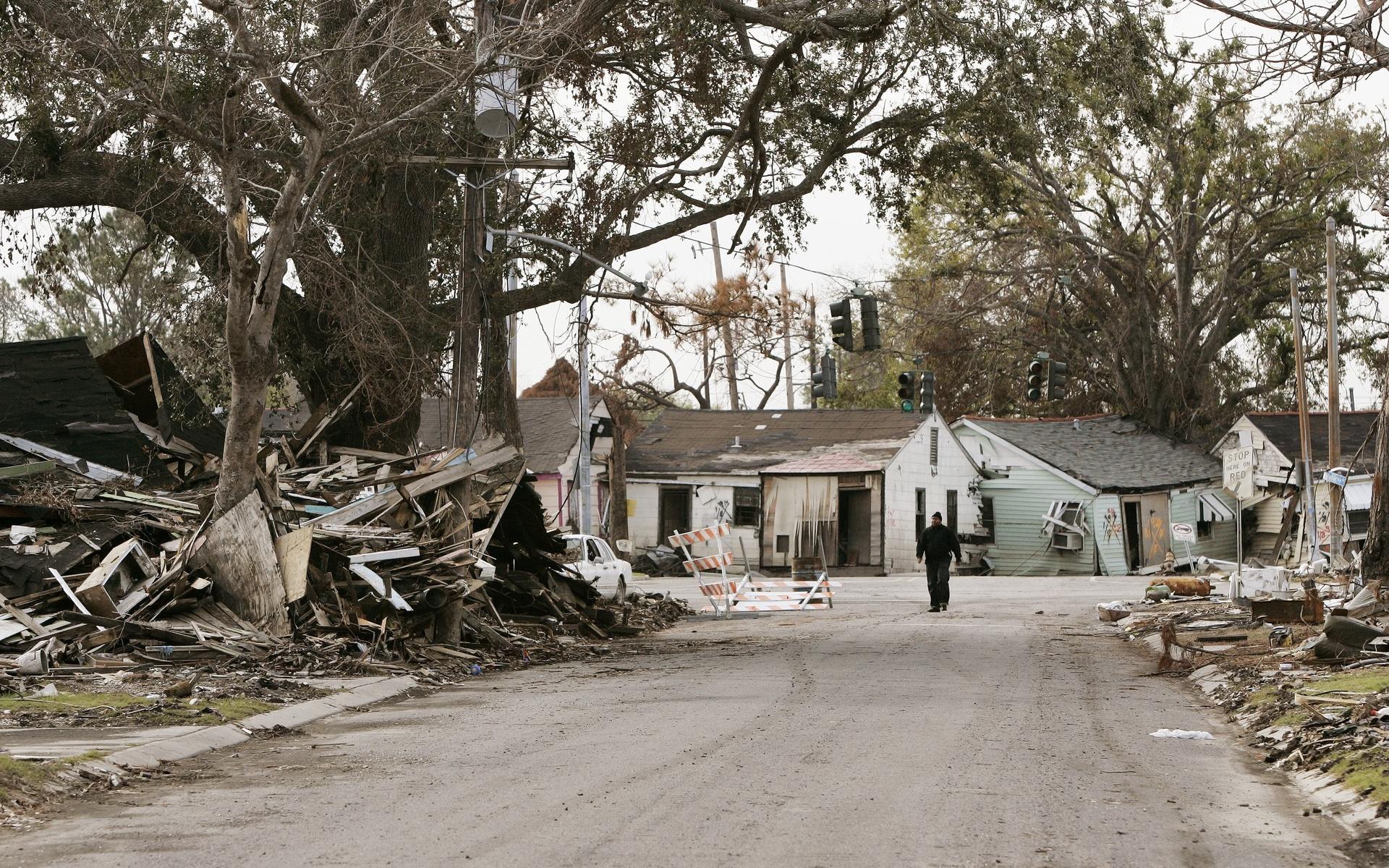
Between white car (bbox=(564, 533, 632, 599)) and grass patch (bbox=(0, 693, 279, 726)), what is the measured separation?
15.0 meters

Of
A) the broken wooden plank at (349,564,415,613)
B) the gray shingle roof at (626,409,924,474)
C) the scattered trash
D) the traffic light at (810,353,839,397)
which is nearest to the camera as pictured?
the scattered trash

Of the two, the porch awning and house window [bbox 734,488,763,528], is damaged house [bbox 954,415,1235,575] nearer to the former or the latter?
the porch awning

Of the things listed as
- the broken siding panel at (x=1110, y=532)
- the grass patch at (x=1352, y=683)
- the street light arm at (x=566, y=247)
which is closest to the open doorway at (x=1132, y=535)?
the broken siding panel at (x=1110, y=532)

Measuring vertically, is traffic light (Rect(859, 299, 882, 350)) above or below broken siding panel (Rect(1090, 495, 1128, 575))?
above

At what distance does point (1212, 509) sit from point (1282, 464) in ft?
13.1

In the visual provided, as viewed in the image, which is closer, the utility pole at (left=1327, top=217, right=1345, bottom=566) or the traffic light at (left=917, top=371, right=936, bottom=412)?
the utility pole at (left=1327, top=217, right=1345, bottom=566)

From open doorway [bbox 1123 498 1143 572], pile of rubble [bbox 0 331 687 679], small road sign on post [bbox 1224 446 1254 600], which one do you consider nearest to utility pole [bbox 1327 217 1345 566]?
small road sign on post [bbox 1224 446 1254 600]

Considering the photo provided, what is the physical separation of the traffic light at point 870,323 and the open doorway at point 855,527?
1715 cm

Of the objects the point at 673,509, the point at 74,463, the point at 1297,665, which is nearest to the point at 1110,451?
the point at 673,509

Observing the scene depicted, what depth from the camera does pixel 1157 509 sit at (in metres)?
49.3

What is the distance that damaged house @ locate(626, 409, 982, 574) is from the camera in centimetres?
4481

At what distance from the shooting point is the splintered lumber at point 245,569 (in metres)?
14.1

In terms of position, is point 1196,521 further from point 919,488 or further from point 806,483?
point 806,483

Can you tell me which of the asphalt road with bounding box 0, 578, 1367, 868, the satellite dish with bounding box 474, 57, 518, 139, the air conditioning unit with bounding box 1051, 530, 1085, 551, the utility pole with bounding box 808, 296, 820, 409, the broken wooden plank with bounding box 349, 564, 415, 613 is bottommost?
the asphalt road with bounding box 0, 578, 1367, 868
